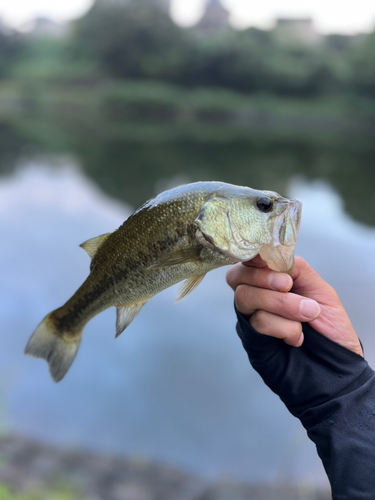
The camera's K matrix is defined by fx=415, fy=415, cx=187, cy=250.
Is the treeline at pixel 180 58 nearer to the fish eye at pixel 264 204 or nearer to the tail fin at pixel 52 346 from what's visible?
the fish eye at pixel 264 204

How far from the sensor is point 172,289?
1634 cm

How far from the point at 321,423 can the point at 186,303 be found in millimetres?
13472

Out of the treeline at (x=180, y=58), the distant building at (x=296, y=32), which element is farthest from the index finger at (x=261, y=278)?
the distant building at (x=296, y=32)

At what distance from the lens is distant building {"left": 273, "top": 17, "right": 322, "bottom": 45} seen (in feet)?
317

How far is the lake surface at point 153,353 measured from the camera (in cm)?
955

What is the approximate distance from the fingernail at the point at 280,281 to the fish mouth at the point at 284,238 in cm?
13

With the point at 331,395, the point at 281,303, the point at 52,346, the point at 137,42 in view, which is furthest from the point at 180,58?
the point at 331,395

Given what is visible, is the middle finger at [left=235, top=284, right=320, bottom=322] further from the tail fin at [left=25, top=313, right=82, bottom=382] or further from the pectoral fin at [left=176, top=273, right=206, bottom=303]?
the tail fin at [left=25, top=313, right=82, bottom=382]

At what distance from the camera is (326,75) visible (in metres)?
80.8

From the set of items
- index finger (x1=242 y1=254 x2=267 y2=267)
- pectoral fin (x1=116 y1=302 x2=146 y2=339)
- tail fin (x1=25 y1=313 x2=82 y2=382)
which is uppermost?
index finger (x1=242 y1=254 x2=267 y2=267)

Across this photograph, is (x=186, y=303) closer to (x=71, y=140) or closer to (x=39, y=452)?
(x=39, y=452)

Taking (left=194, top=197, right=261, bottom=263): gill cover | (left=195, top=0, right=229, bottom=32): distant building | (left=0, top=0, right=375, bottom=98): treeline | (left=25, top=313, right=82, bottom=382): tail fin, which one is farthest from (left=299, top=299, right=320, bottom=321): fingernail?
(left=195, top=0, right=229, bottom=32): distant building

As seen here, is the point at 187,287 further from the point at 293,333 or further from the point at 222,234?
the point at 293,333

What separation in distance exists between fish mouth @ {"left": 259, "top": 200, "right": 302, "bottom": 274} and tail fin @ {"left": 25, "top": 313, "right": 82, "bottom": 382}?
154cm
